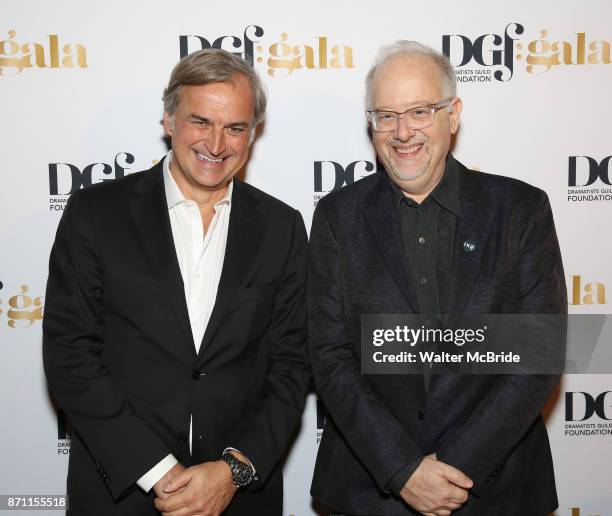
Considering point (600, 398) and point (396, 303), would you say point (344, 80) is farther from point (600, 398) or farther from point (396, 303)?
point (600, 398)

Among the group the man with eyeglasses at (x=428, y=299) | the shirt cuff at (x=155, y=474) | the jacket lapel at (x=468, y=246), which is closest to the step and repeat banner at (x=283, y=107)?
the man with eyeglasses at (x=428, y=299)

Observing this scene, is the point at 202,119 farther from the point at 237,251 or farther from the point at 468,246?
the point at 468,246

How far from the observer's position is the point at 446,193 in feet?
6.89

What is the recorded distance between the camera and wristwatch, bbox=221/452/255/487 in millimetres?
2084

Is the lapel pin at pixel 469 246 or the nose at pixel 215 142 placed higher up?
the nose at pixel 215 142

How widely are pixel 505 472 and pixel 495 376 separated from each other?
0.29 meters

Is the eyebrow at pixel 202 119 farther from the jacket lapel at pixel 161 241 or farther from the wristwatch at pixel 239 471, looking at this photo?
the wristwatch at pixel 239 471

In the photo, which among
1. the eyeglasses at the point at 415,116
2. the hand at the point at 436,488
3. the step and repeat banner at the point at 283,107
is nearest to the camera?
the hand at the point at 436,488

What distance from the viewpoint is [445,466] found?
1954 mm

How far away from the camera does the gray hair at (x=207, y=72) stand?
2062 millimetres

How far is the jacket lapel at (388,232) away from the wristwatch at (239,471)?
0.69 meters

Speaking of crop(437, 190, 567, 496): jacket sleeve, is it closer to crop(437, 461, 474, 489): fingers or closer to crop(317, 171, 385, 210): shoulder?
crop(437, 461, 474, 489): fingers

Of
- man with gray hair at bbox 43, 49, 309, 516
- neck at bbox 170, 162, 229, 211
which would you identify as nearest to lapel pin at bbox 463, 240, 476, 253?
man with gray hair at bbox 43, 49, 309, 516

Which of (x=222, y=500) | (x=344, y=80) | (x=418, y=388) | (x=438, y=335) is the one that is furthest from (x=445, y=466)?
(x=344, y=80)
